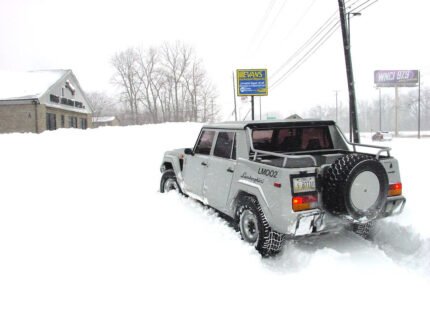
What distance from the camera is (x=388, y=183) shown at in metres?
4.32

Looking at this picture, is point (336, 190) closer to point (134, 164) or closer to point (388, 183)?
point (388, 183)

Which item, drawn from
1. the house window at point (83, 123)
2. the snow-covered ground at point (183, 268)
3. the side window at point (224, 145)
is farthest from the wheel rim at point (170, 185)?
the house window at point (83, 123)

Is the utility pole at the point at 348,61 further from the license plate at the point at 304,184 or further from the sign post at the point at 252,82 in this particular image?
the license plate at the point at 304,184

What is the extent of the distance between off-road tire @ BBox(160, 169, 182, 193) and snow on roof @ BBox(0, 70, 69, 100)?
25.3m

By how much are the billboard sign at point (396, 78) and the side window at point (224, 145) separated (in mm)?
83597

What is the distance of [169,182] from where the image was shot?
7426mm

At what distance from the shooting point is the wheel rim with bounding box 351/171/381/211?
401 cm

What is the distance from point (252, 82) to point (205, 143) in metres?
15.3

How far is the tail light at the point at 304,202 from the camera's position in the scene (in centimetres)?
396

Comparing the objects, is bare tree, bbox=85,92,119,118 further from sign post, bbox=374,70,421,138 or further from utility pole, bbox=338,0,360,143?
utility pole, bbox=338,0,360,143

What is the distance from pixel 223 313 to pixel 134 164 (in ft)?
36.5

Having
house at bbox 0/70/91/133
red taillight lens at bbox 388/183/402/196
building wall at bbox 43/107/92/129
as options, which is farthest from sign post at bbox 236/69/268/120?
building wall at bbox 43/107/92/129

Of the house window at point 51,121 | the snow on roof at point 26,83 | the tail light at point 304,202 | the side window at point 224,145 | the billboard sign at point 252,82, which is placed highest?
the snow on roof at point 26,83

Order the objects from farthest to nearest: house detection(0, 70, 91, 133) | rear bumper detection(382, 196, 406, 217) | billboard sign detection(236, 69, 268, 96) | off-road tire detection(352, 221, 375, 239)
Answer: house detection(0, 70, 91, 133), billboard sign detection(236, 69, 268, 96), off-road tire detection(352, 221, 375, 239), rear bumper detection(382, 196, 406, 217)
